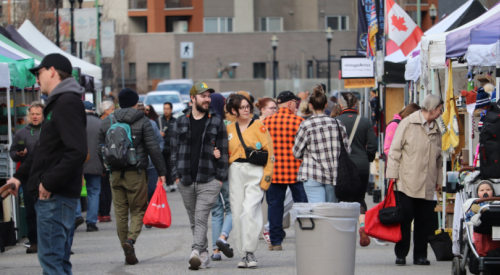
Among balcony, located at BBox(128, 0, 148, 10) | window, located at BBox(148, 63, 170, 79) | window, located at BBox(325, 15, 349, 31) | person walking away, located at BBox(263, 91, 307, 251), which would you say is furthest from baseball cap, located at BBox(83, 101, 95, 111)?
balcony, located at BBox(128, 0, 148, 10)

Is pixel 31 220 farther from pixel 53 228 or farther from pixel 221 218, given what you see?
pixel 53 228

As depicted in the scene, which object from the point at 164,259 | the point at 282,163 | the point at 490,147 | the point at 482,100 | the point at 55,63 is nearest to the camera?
the point at 55,63

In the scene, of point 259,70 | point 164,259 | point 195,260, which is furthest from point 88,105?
point 259,70

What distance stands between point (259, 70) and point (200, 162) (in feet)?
164

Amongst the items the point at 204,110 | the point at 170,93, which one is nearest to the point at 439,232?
the point at 204,110

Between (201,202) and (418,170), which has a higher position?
(418,170)

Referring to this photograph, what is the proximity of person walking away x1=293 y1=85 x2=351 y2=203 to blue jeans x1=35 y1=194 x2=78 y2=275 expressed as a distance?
3.45 metres

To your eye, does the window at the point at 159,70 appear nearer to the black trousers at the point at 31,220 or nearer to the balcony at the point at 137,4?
the balcony at the point at 137,4

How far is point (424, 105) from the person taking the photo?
8.55m

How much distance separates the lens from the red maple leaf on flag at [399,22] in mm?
15438

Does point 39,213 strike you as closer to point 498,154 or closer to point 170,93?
point 498,154

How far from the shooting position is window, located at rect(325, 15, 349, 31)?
5872 centimetres

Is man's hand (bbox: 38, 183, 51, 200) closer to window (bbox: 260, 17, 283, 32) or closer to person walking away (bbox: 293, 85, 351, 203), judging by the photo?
person walking away (bbox: 293, 85, 351, 203)

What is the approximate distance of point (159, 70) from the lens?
58094mm
